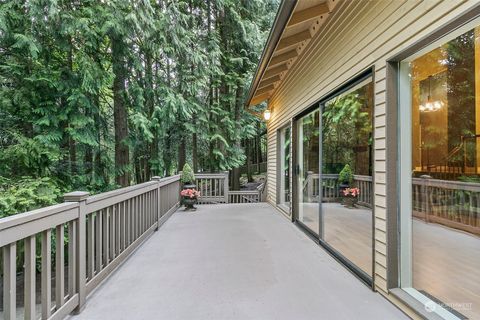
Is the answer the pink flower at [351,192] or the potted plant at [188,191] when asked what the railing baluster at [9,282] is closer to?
the pink flower at [351,192]

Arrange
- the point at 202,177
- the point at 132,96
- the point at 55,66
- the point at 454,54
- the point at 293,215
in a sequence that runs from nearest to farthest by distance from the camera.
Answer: the point at 454,54 < the point at 293,215 < the point at 55,66 < the point at 132,96 < the point at 202,177

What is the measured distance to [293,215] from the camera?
5.98 m

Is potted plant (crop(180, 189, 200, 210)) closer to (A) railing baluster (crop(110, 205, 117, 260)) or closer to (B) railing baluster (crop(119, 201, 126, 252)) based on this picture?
(B) railing baluster (crop(119, 201, 126, 252))

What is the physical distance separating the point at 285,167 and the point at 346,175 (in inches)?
136

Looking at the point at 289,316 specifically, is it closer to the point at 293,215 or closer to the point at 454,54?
the point at 454,54

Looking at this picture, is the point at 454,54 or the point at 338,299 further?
the point at 338,299

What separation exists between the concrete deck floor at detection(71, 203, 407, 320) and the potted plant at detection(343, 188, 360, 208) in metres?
0.71

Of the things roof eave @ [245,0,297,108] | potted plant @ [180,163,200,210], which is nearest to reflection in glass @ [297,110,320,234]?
roof eave @ [245,0,297,108]

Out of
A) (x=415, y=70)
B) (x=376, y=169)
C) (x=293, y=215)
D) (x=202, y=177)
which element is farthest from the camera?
(x=202, y=177)

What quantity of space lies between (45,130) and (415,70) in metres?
6.63

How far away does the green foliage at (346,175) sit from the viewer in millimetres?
3613

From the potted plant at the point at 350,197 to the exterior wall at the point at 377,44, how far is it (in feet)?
2.21

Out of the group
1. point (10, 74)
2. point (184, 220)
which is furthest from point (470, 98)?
point (10, 74)

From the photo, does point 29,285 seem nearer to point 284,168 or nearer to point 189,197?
point 189,197
